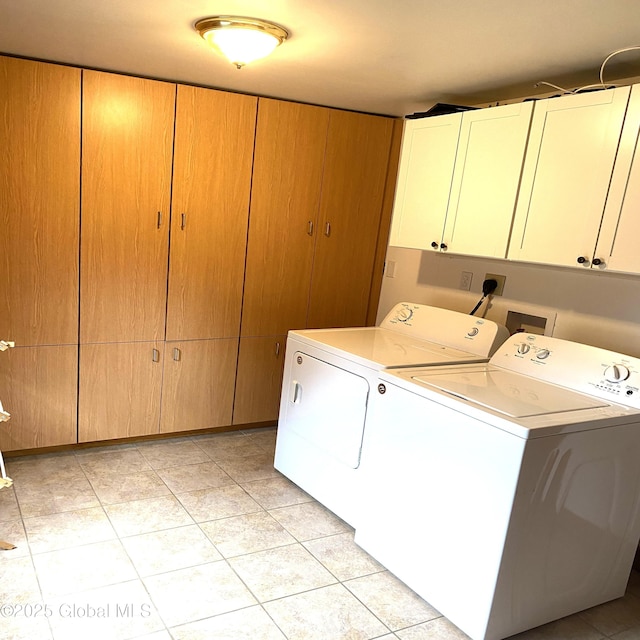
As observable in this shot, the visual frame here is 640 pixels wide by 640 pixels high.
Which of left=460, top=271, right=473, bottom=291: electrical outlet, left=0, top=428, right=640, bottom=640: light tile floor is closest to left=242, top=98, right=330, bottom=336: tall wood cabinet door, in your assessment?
left=460, top=271, right=473, bottom=291: electrical outlet

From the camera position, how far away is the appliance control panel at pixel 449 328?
271cm

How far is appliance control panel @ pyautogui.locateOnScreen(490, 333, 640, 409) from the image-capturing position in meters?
2.08

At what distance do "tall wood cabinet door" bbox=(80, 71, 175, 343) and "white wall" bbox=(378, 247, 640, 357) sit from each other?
5.16 feet

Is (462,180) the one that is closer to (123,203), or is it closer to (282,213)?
(282,213)

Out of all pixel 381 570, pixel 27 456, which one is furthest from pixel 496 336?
pixel 27 456

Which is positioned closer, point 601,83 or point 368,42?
point 368,42

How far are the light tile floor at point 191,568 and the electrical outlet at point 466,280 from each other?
1.46 metres

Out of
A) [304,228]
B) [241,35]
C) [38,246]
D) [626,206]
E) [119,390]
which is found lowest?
[119,390]

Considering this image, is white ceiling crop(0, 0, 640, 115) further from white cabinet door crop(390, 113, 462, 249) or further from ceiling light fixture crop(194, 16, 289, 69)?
white cabinet door crop(390, 113, 462, 249)

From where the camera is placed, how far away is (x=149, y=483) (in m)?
2.86

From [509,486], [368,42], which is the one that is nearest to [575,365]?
[509,486]

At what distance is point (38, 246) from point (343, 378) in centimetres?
167

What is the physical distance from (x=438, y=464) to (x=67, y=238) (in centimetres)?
214

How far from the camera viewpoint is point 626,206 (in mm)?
2092
